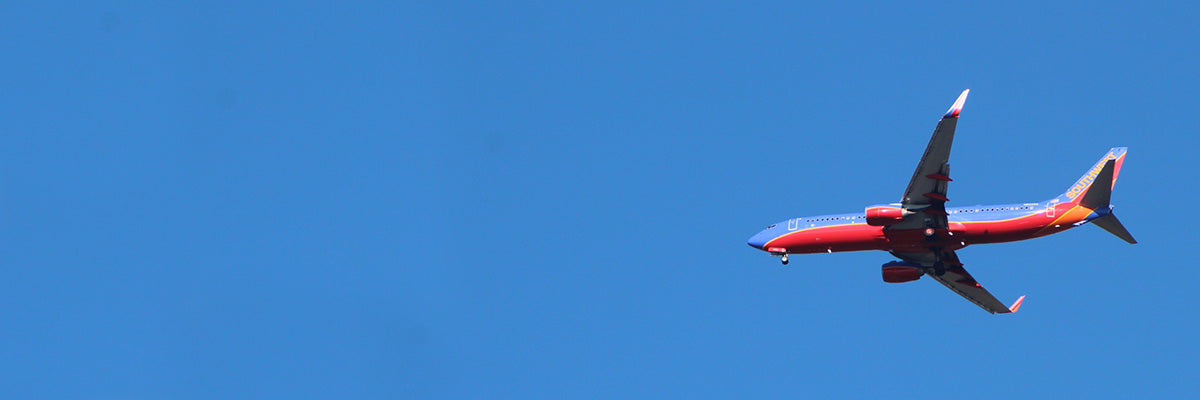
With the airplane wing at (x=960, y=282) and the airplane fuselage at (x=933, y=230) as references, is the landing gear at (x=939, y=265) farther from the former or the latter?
the airplane fuselage at (x=933, y=230)

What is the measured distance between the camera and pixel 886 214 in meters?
79.3

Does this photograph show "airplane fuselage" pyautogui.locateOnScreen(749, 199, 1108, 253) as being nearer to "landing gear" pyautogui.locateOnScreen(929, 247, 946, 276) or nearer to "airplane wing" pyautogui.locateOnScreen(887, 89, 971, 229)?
"airplane wing" pyautogui.locateOnScreen(887, 89, 971, 229)

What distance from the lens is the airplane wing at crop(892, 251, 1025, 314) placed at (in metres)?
87.4

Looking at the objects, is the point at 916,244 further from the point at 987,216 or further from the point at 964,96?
the point at 964,96

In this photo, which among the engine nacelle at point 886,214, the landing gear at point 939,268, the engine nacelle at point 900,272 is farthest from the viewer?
the engine nacelle at point 900,272

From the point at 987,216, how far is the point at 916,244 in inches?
179

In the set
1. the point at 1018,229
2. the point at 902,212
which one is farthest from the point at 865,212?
the point at 1018,229

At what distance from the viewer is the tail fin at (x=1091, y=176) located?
7669cm

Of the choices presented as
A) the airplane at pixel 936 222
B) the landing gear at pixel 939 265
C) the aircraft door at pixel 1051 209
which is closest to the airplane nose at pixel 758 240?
the airplane at pixel 936 222

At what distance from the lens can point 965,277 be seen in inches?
3533

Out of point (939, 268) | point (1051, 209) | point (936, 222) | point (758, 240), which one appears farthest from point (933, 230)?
point (758, 240)

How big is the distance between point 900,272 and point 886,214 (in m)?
9.84

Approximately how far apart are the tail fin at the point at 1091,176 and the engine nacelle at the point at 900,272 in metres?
12.7

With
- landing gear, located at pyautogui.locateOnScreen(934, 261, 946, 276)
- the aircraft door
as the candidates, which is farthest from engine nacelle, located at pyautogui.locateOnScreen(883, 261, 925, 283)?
the aircraft door
